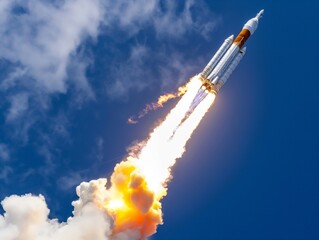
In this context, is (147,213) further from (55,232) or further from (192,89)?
(192,89)

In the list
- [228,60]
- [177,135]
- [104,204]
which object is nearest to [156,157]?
[177,135]

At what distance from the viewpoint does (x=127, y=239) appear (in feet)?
212

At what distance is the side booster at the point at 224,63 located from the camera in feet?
219

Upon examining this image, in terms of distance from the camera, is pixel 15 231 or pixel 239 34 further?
pixel 239 34

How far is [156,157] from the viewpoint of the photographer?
68500mm

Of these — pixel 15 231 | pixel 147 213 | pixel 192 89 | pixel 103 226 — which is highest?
pixel 192 89

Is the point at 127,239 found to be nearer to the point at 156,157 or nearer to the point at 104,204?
the point at 104,204

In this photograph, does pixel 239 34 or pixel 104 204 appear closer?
pixel 104 204

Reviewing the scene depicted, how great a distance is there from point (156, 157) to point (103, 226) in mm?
10688

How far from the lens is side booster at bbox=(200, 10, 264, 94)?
66.6m

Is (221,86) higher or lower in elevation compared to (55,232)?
higher

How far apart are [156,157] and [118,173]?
5303 millimetres

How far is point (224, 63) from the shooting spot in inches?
2643

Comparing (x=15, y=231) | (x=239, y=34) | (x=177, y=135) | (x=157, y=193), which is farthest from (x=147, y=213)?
(x=239, y=34)
